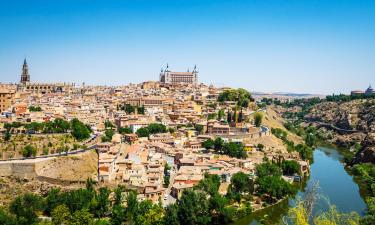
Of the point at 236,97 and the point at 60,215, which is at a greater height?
the point at 236,97

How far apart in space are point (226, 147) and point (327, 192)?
6562 mm

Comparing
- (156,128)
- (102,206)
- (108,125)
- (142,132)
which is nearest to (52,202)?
(102,206)

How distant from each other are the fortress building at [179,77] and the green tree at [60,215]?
4225 centimetres

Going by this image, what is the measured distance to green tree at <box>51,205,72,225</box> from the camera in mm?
14504

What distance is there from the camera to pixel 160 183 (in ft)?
61.7

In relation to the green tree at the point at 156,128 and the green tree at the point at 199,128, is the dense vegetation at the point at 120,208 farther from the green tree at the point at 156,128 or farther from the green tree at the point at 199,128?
the green tree at the point at 199,128

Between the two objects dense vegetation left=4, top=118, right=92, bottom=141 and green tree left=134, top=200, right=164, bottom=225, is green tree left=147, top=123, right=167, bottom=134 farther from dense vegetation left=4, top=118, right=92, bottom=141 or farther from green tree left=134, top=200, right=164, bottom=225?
green tree left=134, top=200, right=164, bottom=225

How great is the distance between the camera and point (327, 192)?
2091 cm

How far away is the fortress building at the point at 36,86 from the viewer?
49619 mm

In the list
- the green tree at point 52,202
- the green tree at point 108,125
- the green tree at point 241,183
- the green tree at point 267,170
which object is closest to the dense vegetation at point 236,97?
the green tree at point 108,125

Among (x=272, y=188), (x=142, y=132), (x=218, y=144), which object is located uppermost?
(x=142, y=132)

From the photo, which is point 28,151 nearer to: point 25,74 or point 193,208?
point 193,208

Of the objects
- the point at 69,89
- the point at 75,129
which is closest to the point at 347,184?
the point at 75,129

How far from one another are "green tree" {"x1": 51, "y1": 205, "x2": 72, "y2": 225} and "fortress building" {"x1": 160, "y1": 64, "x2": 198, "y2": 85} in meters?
42.3
